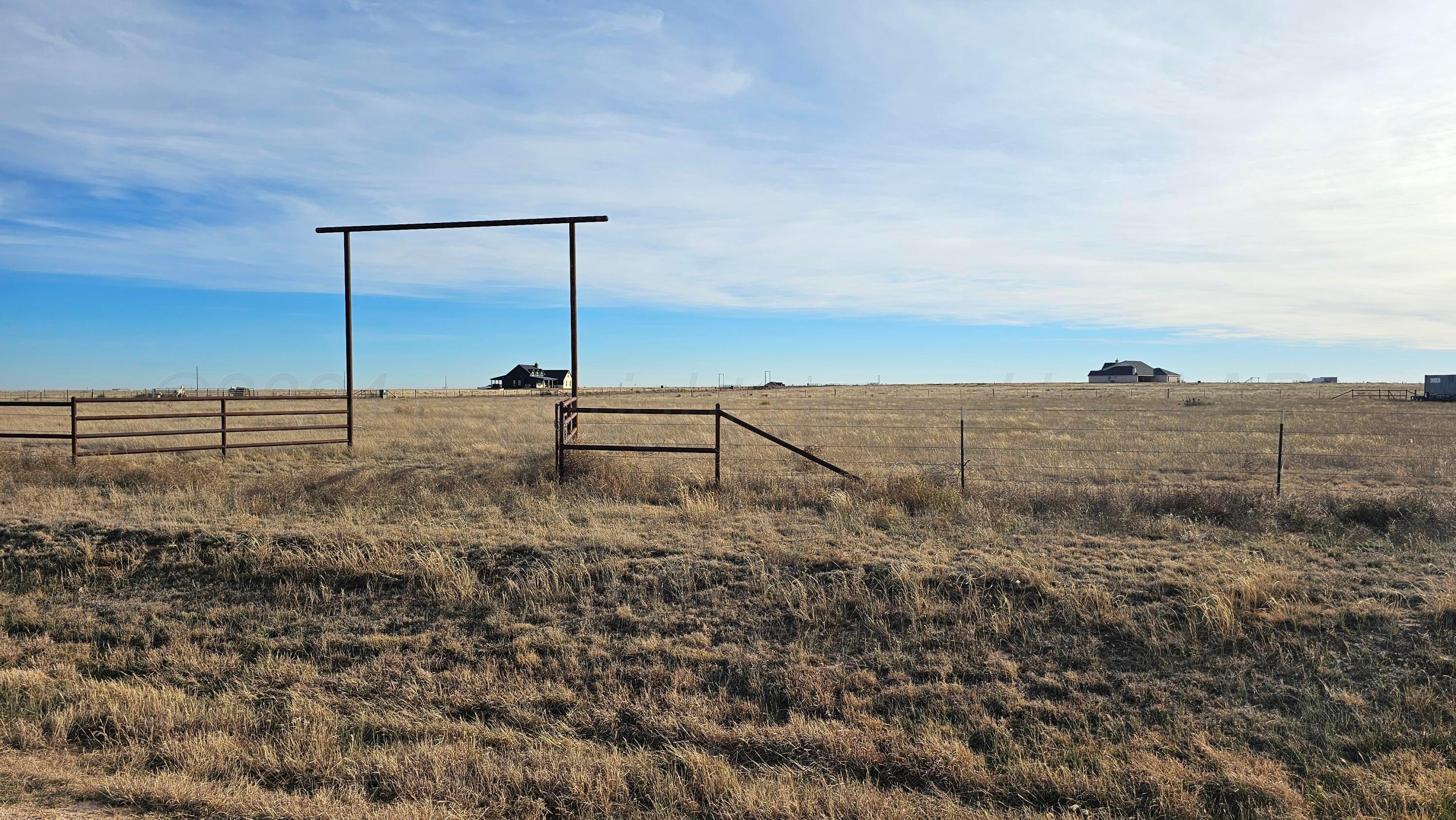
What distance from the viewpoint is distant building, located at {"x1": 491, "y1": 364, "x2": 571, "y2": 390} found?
114m

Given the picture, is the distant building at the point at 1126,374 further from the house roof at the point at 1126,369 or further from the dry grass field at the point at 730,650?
the dry grass field at the point at 730,650

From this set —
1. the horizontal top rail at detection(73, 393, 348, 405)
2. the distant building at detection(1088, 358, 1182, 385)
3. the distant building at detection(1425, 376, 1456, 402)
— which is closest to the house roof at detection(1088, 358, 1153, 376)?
the distant building at detection(1088, 358, 1182, 385)

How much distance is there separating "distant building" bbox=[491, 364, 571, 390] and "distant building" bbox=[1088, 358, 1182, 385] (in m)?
81.0

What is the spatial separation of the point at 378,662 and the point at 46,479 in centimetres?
1100

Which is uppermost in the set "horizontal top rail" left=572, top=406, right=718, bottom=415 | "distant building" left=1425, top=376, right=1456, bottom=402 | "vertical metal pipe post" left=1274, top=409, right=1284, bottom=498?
"distant building" left=1425, top=376, right=1456, bottom=402

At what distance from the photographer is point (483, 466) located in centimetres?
1428

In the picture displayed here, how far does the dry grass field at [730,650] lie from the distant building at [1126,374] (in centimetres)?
12428

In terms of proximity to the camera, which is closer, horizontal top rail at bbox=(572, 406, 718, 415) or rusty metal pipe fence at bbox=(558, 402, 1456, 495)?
horizontal top rail at bbox=(572, 406, 718, 415)

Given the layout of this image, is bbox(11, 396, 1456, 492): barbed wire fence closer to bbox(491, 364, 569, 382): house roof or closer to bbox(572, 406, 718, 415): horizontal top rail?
bbox(572, 406, 718, 415): horizontal top rail

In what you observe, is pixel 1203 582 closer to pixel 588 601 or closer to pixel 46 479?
pixel 588 601

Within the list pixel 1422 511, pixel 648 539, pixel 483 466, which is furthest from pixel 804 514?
pixel 1422 511

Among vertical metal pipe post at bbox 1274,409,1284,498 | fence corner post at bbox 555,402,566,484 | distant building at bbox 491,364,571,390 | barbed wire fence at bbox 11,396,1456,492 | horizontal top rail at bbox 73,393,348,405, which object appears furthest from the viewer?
distant building at bbox 491,364,571,390

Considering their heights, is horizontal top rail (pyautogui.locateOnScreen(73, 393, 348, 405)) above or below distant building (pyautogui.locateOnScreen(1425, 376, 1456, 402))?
below

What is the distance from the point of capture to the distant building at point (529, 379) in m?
114
